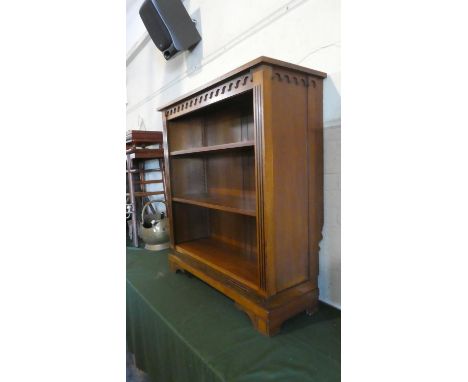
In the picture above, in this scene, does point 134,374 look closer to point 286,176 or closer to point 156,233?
point 156,233

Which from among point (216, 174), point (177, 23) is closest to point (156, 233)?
point (216, 174)

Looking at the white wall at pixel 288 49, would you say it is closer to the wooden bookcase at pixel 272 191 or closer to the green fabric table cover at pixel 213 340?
the wooden bookcase at pixel 272 191

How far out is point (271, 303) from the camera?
3.35 feet

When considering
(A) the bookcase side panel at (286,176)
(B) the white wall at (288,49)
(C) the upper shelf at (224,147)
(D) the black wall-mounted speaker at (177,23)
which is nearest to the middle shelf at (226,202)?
(A) the bookcase side panel at (286,176)

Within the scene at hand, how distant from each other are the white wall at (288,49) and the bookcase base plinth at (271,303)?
6.8 inches

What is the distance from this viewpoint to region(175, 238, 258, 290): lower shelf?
3.90ft

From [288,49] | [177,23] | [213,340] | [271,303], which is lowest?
[213,340]

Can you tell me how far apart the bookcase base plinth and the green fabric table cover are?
0.12 feet

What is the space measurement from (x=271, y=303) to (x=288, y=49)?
3.60ft

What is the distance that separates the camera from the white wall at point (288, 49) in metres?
1.15

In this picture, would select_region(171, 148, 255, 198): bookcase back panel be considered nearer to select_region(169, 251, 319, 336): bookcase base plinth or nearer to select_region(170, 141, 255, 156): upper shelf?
select_region(170, 141, 255, 156): upper shelf
